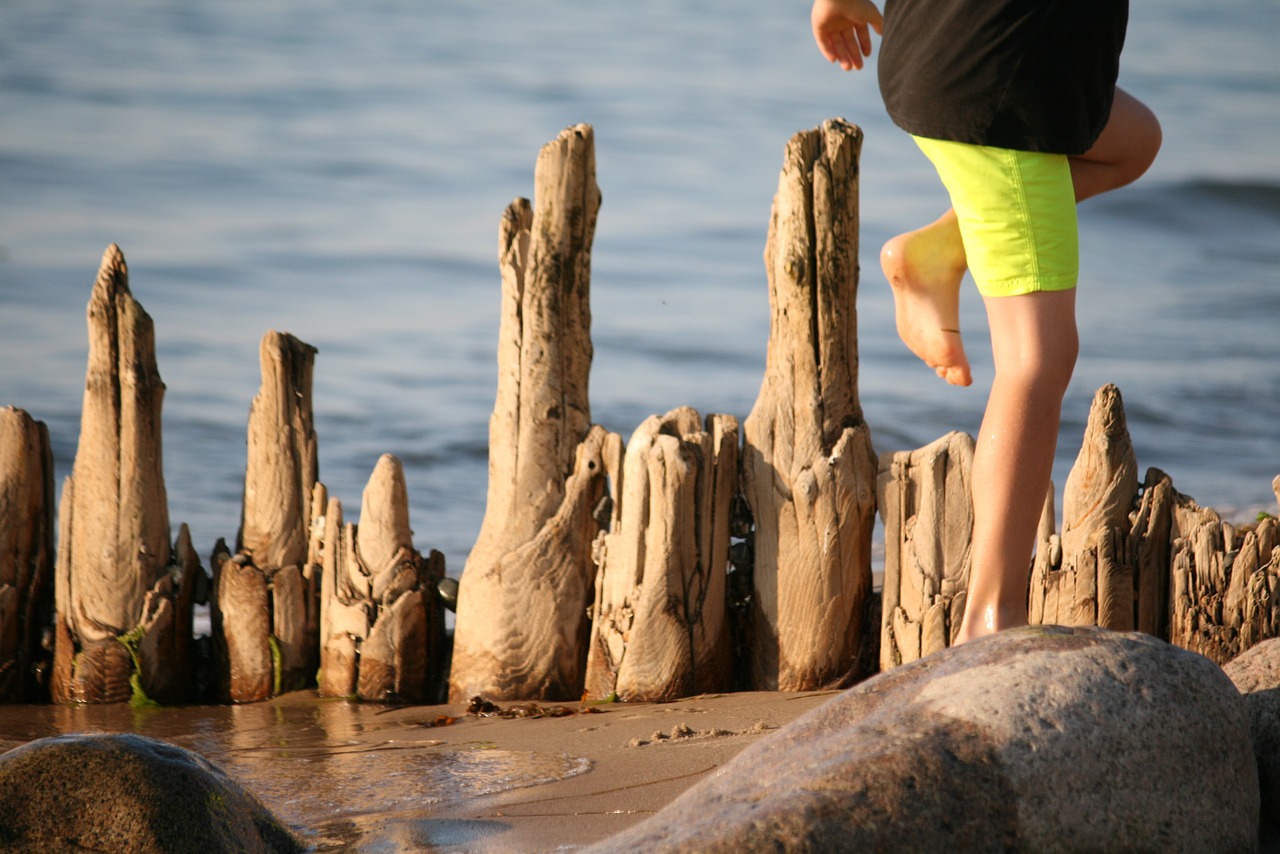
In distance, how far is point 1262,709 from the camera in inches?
156

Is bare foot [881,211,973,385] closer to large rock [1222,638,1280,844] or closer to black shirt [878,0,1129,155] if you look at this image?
black shirt [878,0,1129,155]

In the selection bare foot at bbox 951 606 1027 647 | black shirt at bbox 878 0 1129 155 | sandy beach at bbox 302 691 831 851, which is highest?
black shirt at bbox 878 0 1129 155

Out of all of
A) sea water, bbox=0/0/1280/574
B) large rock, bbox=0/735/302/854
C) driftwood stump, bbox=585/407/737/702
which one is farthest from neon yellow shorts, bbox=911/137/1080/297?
sea water, bbox=0/0/1280/574

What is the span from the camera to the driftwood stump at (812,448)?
5352 mm

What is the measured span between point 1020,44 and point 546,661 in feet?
8.92

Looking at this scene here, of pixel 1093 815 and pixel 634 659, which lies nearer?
pixel 1093 815

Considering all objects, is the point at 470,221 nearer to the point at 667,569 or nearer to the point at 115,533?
the point at 115,533

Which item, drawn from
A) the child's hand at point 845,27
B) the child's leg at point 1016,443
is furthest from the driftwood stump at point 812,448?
the child's leg at point 1016,443

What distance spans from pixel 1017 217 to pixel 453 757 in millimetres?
2426

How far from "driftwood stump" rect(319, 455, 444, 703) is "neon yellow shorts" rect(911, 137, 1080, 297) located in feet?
8.08

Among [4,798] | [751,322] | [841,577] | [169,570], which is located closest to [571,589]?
[841,577]

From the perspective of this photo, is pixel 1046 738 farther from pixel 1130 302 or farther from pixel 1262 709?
pixel 1130 302

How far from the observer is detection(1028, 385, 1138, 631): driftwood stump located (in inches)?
195

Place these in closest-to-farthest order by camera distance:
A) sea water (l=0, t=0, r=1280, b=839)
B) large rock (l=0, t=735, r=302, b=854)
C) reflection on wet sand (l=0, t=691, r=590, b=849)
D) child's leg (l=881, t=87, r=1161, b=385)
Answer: large rock (l=0, t=735, r=302, b=854)
reflection on wet sand (l=0, t=691, r=590, b=849)
child's leg (l=881, t=87, r=1161, b=385)
sea water (l=0, t=0, r=1280, b=839)
